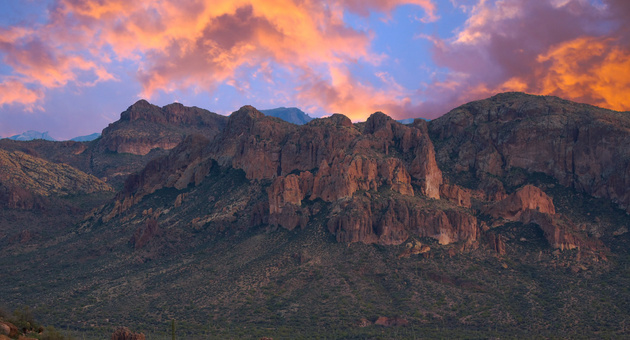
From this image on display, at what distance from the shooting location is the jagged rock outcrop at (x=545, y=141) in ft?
497

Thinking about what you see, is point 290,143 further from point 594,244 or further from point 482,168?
point 594,244

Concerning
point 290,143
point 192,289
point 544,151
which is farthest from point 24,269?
point 544,151

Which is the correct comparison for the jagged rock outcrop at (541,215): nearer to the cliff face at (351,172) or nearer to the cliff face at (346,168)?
the cliff face at (351,172)

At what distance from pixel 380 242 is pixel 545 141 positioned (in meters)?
49.7

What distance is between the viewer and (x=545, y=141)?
159 metres

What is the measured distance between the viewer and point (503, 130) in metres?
166

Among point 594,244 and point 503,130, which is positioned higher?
point 503,130

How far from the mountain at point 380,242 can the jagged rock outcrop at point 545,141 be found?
338 millimetres

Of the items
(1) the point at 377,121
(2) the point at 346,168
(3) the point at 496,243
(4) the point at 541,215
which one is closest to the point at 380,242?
(2) the point at 346,168

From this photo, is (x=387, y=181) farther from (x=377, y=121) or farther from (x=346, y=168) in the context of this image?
(x=377, y=121)

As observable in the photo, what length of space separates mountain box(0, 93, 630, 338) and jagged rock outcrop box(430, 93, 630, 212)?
34cm

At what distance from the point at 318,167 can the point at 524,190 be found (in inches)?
2013

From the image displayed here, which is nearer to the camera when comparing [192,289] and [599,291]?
[599,291]

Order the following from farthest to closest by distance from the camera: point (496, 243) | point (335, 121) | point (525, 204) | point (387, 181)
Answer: point (335, 121) → point (387, 181) → point (525, 204) → point (496, 243)
